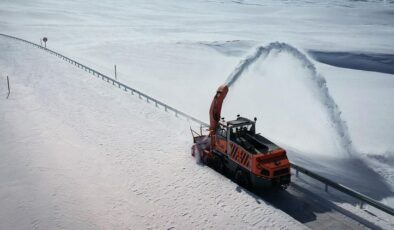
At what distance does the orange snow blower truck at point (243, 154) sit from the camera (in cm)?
1360

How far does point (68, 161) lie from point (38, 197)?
3.33 meters

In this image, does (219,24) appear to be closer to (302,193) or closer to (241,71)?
(241,71)

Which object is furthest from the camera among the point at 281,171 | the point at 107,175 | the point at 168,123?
the point at 168,123

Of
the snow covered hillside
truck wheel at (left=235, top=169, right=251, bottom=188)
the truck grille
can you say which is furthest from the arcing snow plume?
the snow covered hillside

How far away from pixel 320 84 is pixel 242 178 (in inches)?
640

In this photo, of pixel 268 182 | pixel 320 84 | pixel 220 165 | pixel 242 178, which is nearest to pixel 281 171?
pixel 268 182

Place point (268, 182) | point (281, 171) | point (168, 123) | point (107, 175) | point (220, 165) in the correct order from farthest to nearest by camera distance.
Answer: point (168, 123)
point (220, 165)
point (107, 175)
point (281, 171)
point (268, 182)

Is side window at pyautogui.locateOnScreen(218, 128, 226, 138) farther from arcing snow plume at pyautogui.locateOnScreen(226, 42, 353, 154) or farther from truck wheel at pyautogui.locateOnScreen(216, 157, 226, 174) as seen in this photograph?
arcing snow plume at pyautogui.locateOnScreen(226, 42, 353, 154)

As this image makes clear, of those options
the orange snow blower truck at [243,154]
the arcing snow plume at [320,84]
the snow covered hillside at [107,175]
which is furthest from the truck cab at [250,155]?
the arcing snow plume at [320,84]

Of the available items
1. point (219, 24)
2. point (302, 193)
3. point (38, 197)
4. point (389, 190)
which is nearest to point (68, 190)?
point (38, 197)

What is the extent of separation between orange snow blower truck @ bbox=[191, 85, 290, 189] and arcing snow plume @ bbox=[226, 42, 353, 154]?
8595 millimetres

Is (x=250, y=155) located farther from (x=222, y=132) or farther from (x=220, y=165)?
(x=220, y=165)

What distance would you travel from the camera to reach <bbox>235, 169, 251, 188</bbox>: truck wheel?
47.7 ft

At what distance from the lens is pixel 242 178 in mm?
14828
